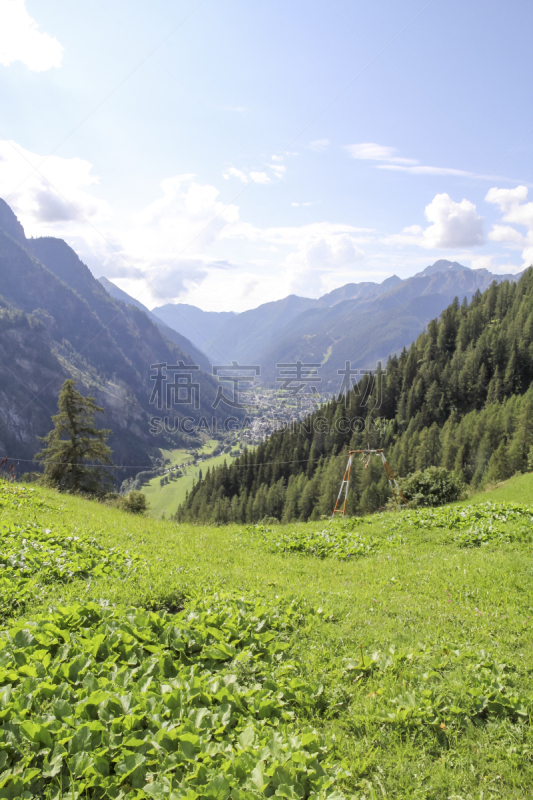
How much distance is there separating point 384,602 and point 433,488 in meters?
21.9

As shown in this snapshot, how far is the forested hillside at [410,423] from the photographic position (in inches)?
3524

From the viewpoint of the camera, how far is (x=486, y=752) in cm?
453

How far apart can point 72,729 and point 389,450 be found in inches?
4288

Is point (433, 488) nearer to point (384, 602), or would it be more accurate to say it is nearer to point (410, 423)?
point (384, 602)

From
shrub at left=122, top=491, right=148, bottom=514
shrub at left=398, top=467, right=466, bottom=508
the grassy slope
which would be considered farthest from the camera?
shrub at left=398, top=467, right=466, bottom=508

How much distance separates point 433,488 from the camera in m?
28.7

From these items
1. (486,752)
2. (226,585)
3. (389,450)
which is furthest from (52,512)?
(389,450)

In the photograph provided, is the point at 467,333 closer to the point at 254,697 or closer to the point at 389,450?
the point at 389,450

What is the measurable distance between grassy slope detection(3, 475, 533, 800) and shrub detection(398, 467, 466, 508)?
1288cm

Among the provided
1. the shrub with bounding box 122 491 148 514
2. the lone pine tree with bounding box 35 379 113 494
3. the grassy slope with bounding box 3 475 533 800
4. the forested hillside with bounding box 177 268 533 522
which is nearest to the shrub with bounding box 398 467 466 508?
the grassy slope with bounding box 3 475 533 800

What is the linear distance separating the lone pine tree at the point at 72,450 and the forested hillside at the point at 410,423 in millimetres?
57057

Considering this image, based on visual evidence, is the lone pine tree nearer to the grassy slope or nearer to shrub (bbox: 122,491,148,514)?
shrub (bbox: 122,491,148,514)

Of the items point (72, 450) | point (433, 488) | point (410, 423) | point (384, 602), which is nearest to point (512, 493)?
point (433, 488)

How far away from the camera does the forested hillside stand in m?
89.5
